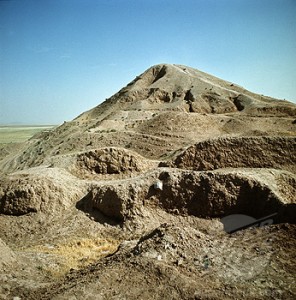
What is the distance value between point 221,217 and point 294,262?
5165mm

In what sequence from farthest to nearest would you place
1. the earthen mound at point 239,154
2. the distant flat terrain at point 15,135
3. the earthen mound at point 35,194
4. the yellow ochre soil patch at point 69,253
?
1. the distant flat terrain at point 15,135
2. the earthen mound at point 239,154
3. the earthen mound at point 35,194
4. the yellow ochre soil patch at point 69,253

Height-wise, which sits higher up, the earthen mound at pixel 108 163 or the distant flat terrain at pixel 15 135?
the earthen mound at pixel 108 163

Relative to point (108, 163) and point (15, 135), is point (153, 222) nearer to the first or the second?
point (108, 163)

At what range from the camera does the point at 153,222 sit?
39.4 ft

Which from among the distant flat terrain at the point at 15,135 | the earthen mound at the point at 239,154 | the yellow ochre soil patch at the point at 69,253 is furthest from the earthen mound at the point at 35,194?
the distant flat terrain at the point at 15,135

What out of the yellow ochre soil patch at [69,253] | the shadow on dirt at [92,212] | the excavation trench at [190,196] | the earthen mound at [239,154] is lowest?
the yellow ochre soil patch at [69,253]

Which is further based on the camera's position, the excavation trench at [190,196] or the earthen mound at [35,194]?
the earthen mound at [35,194]

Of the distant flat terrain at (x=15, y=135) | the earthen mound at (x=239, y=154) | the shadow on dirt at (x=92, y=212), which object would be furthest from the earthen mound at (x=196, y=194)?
the distant flat terrain at (x=15, y=135)

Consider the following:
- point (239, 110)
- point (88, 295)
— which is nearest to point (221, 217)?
point (88, 295)

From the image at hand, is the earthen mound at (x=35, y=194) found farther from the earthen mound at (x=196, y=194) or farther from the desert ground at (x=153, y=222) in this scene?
the earthen mound at (x=196, y=194)

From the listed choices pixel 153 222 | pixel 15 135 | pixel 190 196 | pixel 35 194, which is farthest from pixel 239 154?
pixel 15 135

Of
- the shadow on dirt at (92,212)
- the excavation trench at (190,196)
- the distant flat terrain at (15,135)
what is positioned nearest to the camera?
the excavation trench at (190,196)

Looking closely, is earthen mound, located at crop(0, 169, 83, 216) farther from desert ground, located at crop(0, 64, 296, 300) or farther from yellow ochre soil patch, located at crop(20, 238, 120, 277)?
yellow ochre soil patch, located at crop(20, 238, 120, 277)

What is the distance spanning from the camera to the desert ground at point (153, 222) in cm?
641
